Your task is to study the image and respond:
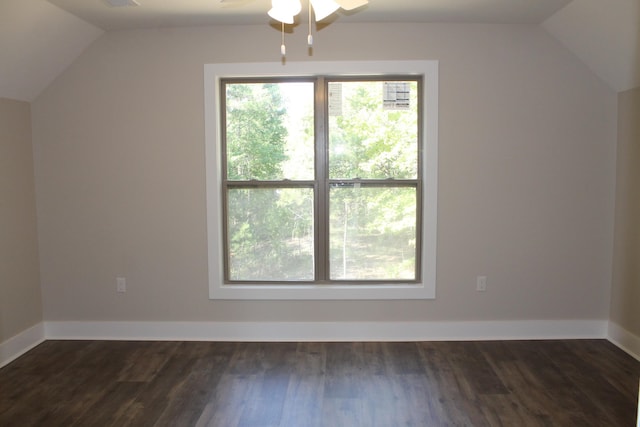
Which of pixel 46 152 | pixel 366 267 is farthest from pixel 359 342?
pixel 46 152

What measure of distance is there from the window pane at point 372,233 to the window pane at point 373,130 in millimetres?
157

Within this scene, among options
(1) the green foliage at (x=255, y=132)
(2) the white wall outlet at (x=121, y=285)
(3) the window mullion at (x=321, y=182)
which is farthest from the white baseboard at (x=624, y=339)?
(2) the white wall outlet at (x=121, y=285)

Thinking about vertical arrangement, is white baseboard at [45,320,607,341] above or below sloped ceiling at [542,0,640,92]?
below

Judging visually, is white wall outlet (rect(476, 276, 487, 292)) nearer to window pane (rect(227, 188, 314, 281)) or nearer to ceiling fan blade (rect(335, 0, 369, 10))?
window pane (rect(227, 188, 314, 281))

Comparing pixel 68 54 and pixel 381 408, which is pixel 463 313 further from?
pixel 68 54

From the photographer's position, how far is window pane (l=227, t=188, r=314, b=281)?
158 inches

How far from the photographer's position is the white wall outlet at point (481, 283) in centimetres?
392

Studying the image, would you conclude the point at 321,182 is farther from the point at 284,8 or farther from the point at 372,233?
the point at 284,8

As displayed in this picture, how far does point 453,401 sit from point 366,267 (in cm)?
136

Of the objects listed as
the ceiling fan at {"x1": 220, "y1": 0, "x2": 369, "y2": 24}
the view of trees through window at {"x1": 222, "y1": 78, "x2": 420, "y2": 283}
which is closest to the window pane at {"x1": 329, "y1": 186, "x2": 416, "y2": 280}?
the view of trees through window at {"x1": 222, "y1": 78, "x2": 420, "y2": 283}

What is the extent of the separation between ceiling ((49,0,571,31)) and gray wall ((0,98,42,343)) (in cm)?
100

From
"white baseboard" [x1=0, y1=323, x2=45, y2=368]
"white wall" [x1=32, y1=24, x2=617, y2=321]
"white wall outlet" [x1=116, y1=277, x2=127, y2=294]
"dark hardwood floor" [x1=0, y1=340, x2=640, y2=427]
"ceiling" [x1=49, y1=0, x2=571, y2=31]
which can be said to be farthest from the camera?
"white wall outlet" [x1=116, y1=277, x2=127, y2=294]

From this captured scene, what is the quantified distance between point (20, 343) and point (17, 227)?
35.4 inches

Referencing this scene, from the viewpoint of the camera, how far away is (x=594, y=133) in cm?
382
